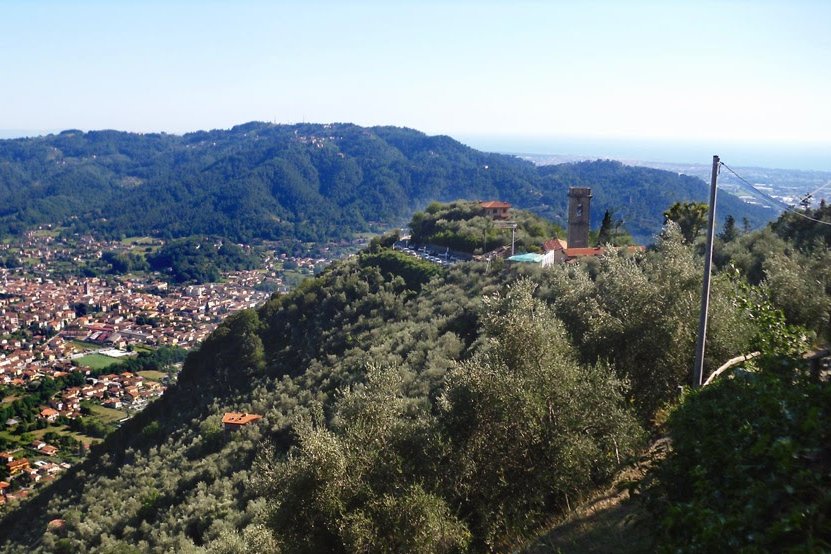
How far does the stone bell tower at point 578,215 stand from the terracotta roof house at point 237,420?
18532 millimetres

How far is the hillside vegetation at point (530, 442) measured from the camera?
523 cm

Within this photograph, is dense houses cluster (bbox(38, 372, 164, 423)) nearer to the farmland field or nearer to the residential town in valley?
the residential town in valley

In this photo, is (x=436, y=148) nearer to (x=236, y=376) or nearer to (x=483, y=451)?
(x=236, y=376)

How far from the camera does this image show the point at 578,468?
8.08 meters

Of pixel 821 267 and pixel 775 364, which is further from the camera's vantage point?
pixel 821 267

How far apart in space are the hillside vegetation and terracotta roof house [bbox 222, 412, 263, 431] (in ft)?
1.34

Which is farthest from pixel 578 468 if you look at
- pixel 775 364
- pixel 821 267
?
pixel 821 267

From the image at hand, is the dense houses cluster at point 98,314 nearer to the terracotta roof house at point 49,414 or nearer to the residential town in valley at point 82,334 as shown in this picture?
the residential town in valley at point 82,334

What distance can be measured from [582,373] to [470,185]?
119231 mm

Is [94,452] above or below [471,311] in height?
below

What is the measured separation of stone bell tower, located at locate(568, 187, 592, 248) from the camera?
31219mm

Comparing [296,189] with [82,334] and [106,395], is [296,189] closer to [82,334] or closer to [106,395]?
[82,334]

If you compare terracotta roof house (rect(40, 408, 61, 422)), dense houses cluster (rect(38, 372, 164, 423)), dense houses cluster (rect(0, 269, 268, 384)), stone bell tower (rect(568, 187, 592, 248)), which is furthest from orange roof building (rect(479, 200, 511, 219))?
dense houses cluster (rect(0, 269, 268, 384))

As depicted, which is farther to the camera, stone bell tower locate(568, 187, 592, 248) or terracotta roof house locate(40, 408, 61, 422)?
terracotta roof house locate(40, 408, 61, 422)
